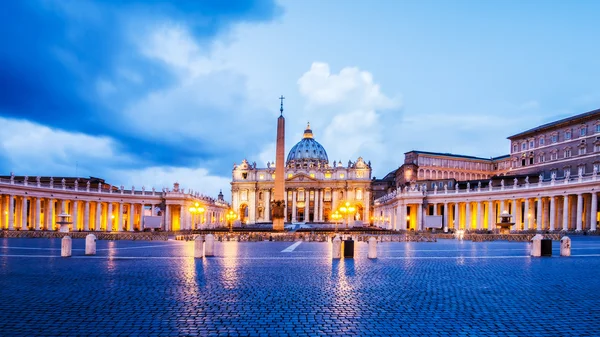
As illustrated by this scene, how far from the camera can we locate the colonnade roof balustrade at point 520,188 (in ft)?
177

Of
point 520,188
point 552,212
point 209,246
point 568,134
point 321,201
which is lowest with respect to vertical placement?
point 321,201

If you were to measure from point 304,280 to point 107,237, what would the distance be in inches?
1218

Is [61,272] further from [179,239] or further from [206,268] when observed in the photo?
[179,239]

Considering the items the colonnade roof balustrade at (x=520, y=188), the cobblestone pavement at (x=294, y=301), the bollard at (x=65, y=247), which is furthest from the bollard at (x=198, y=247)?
the colonnade roof balustrade at (x=520, y=188)

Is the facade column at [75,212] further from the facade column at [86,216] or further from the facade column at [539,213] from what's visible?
the facade column at [539,213]

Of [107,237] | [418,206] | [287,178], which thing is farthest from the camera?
[287,178]

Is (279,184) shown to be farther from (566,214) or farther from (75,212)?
(75,212)

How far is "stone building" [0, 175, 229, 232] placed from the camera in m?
58.6

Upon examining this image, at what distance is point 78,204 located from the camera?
237ft

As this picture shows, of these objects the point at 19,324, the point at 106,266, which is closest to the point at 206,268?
the point at 106,266

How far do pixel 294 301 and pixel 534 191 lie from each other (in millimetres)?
59346

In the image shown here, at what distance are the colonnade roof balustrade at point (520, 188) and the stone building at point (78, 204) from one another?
1610 inches

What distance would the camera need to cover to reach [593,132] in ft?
222

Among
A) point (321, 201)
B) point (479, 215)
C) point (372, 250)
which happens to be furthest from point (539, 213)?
point (321, 201)
